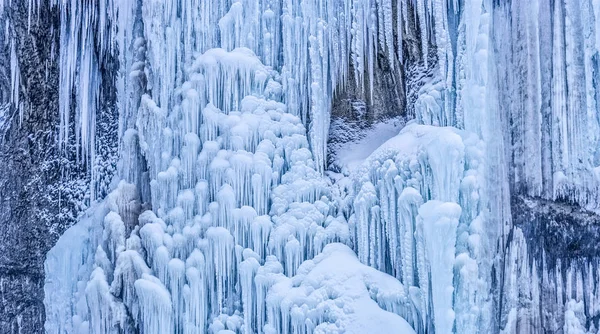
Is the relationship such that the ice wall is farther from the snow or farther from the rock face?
the rock face

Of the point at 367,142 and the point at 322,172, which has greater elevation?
the point at 367,142

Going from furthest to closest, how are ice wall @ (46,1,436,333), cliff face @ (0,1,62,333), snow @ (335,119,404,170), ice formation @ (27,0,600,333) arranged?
cliff face @ (0,1,62,333) → snow @ (335,119,404,170) → ice wall @ (46,1,436,333) → ice formation @ (27,0,600,333)

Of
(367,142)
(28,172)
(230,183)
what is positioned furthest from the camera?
(28,172)

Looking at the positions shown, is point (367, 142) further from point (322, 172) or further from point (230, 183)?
point (230, 183)

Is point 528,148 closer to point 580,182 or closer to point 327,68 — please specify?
point 580,182

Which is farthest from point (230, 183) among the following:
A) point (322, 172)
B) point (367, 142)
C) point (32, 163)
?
point (32, 163)

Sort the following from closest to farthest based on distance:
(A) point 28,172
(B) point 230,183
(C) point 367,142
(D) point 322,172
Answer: (B) point 230,183 → (D) point 322,172 → (C) point 367,142 → (A) point 28,172

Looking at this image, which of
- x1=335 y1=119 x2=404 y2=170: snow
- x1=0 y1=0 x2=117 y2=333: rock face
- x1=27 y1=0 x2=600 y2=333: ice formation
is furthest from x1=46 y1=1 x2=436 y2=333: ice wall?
x1=0 y1=0 x2=117 y2=333: rock face

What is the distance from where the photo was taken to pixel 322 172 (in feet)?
16.6

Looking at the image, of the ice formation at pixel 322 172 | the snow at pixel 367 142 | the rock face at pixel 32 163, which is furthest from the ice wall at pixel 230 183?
the rock face at pixel 32 163

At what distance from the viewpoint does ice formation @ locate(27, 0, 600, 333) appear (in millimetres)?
4453

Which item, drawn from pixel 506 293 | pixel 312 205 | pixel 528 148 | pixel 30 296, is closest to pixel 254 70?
pixel 312 205

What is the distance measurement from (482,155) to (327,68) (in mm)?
1477

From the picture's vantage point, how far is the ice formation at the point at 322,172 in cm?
445
